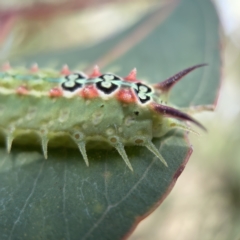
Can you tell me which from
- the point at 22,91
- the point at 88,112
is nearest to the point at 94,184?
the point at 88,112

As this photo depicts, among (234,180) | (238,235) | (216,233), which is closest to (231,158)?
(234,180)

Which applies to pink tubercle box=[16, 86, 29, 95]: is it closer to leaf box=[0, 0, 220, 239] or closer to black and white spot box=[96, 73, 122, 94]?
leaf box=[0, 0, 220, 239]

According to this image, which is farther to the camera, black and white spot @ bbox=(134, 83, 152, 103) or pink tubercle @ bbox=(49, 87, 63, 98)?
pink tubercle @ bbox=(49, 87, 63, 98)

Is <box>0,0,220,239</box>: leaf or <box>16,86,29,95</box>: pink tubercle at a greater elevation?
<box>16,86,29,95</box>: pink tubercle

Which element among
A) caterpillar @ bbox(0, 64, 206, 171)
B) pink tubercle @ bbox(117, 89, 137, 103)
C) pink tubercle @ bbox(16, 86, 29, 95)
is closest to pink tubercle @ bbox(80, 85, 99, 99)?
caterpillar @ bbox(0, 64, 206, 171)

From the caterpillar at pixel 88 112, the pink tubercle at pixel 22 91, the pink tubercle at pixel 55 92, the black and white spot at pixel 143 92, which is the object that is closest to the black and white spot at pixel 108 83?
the caterpillar at pixel 88 112

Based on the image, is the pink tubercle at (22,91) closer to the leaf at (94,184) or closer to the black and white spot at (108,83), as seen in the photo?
the leaf at (94,184)

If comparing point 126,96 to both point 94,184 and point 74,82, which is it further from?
point 94,184
